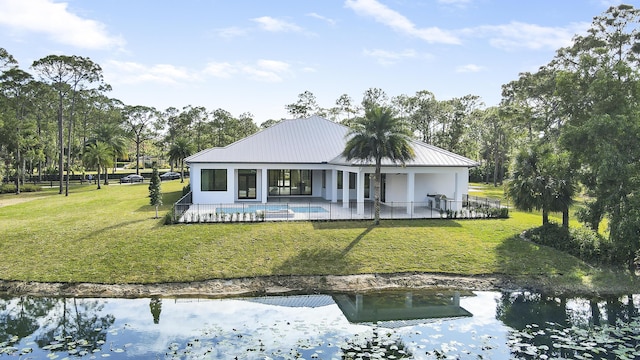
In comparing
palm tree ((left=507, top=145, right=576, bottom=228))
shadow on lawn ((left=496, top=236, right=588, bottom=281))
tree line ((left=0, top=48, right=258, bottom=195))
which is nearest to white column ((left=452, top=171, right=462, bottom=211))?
palm tree ((left=507, top=145, right=576, bottom=228))

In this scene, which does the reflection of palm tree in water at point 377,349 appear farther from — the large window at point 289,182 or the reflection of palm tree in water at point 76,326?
the large window at point 289,182

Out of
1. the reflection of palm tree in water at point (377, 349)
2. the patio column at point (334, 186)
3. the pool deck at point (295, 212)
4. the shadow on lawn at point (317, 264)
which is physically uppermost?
the patio column at point (334, 186)

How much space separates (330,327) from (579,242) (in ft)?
40.7

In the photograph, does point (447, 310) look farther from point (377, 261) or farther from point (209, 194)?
point (209, 194)

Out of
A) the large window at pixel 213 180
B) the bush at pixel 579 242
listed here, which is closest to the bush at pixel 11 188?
the large window at pixel 213 180

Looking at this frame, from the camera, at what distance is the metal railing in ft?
70.2

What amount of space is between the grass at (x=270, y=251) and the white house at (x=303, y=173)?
4479 millimetres

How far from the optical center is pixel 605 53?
66.0 ft

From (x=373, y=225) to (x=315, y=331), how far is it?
9867 millimetres

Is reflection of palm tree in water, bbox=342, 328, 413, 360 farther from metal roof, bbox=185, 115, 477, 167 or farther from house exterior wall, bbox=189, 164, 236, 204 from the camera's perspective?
house exterior wall, bbox=189, 164, 236, 204

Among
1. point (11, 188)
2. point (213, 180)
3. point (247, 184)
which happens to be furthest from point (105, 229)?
point (11, 188)

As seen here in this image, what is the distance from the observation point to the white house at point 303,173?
25406mm

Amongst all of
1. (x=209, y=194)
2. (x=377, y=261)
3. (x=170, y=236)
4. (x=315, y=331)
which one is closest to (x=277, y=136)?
(x=209, y=194)

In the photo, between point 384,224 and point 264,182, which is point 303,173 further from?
point 384,224
